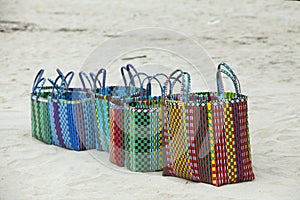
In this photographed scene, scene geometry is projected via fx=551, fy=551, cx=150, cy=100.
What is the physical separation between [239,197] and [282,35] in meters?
6.58

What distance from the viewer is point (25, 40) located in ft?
31.7

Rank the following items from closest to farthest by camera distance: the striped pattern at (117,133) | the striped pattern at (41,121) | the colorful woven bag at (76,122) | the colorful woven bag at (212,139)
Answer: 1. the colorful woven bag at (212,139)
2. the striped pattern at (117,133)
3. the colorful woven bag at (76,122)
4. the striped pattern at (41,121)

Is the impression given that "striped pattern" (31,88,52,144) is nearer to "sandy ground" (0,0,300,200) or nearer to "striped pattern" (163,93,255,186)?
"sandy ground" (0,0,300,200)

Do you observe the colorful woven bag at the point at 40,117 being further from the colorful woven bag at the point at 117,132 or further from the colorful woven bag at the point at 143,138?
the colorful woven bag at the point at 143,138

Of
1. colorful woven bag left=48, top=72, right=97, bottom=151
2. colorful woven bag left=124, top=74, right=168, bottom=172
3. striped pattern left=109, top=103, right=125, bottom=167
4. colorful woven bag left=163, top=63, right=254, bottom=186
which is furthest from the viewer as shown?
colorful woven bag left=48, top=72, right=97, bottom=151

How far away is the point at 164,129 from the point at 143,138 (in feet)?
0.66

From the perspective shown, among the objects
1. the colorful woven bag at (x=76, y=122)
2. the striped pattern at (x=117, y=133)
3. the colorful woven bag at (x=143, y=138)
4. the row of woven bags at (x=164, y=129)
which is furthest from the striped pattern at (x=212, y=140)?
the colorful woven bag at (x=76, y=122)

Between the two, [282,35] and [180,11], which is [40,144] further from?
[180,11]

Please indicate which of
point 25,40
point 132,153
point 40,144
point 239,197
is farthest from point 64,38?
point 239,197

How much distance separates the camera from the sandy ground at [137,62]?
358 cm

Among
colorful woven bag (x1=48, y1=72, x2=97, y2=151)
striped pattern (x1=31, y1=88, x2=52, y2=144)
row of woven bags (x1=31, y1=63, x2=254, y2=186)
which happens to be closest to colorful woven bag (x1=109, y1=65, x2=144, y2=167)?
row of woven bags (x1=31, y1=63, x2=254, y2=186)

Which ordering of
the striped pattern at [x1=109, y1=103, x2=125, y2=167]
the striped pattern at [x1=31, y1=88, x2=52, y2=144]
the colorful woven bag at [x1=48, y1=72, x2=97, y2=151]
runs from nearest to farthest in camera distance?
the striped pattern at [x1=109, y1=103, x2=125, y2=167] → the colorful woven bag at [x1=48, y1=72, x2=97, y2=151] → the striped pattern at [x1=31, y1=88, x2=52, y2=144]

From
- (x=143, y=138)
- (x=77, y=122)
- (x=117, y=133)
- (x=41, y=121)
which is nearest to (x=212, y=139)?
(x=143, y=138)

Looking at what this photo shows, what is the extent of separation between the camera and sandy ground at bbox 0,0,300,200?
11.8 ft
